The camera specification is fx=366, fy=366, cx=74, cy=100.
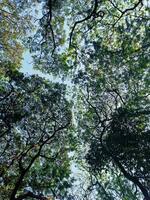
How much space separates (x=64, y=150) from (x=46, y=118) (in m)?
2.73

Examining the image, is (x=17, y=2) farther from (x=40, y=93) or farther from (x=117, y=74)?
(x=117, y=74)

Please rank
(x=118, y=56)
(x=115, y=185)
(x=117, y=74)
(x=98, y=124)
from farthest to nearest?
→ (x=115, y=185) → (x=98, y=124) → (x=117, y=74) → (x=118, y=56)

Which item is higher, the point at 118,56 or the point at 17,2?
the point at 17,2

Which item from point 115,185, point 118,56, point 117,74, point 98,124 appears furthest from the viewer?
point 115,185

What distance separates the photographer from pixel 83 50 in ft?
73.2

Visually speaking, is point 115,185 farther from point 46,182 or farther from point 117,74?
point 117,74

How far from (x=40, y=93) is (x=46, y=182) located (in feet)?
19.3

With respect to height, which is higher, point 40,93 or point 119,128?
point 40,93

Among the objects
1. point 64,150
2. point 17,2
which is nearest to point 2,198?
point 64,150

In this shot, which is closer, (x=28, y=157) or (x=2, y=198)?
(x=2, y=198)

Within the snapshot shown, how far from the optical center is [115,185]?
94.3ft

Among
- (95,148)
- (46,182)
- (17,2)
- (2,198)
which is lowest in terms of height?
(2,198)

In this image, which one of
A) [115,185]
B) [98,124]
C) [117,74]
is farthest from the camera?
[115,185]

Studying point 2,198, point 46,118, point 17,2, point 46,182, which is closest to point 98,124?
point 46,118
